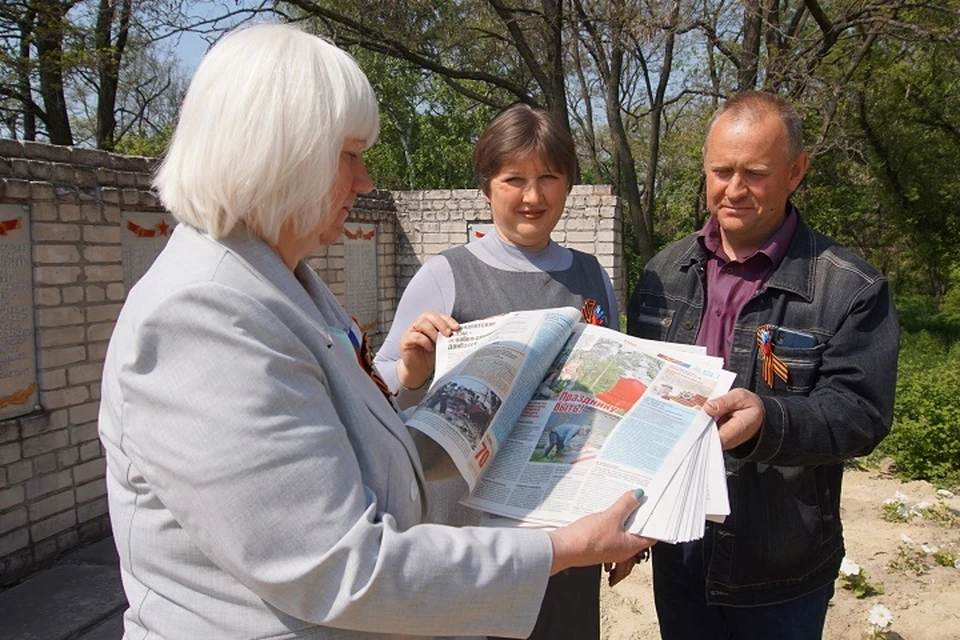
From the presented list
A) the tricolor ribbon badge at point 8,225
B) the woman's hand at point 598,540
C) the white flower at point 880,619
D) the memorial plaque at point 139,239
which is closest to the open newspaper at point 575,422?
the woman's hand at point 598,540

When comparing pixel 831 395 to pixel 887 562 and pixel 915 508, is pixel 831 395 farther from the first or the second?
pixel 915 508

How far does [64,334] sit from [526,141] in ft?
11.9

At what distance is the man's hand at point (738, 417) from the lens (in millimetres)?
1596

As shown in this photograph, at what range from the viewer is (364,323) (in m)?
9.28

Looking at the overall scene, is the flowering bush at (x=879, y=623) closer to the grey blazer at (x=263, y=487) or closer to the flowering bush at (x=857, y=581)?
the flowering bush at (x=857, y=581)

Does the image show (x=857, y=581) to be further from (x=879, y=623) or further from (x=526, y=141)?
(x=526, y=141)

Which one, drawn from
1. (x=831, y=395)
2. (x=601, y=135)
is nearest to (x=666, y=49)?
(x=601, y=135)

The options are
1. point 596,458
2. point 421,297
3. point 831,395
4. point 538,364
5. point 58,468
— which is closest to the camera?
point 596,458

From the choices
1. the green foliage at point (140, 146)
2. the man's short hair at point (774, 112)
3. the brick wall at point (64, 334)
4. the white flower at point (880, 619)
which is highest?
the green foliage at point (140, 146)

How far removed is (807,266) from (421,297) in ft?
3.28

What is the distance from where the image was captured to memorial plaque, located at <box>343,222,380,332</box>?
890 centimetres

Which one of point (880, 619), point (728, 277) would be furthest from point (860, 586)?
point (728, 277)

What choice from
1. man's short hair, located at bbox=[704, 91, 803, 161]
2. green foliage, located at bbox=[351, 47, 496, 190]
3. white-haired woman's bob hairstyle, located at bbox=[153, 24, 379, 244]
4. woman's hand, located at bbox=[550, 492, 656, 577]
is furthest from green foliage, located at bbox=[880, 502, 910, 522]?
green foliage, located at bbox=[351, 47, 496, 190]

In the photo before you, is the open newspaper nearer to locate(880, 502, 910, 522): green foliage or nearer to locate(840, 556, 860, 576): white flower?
locate(840, 556, 860, 576): white flower
